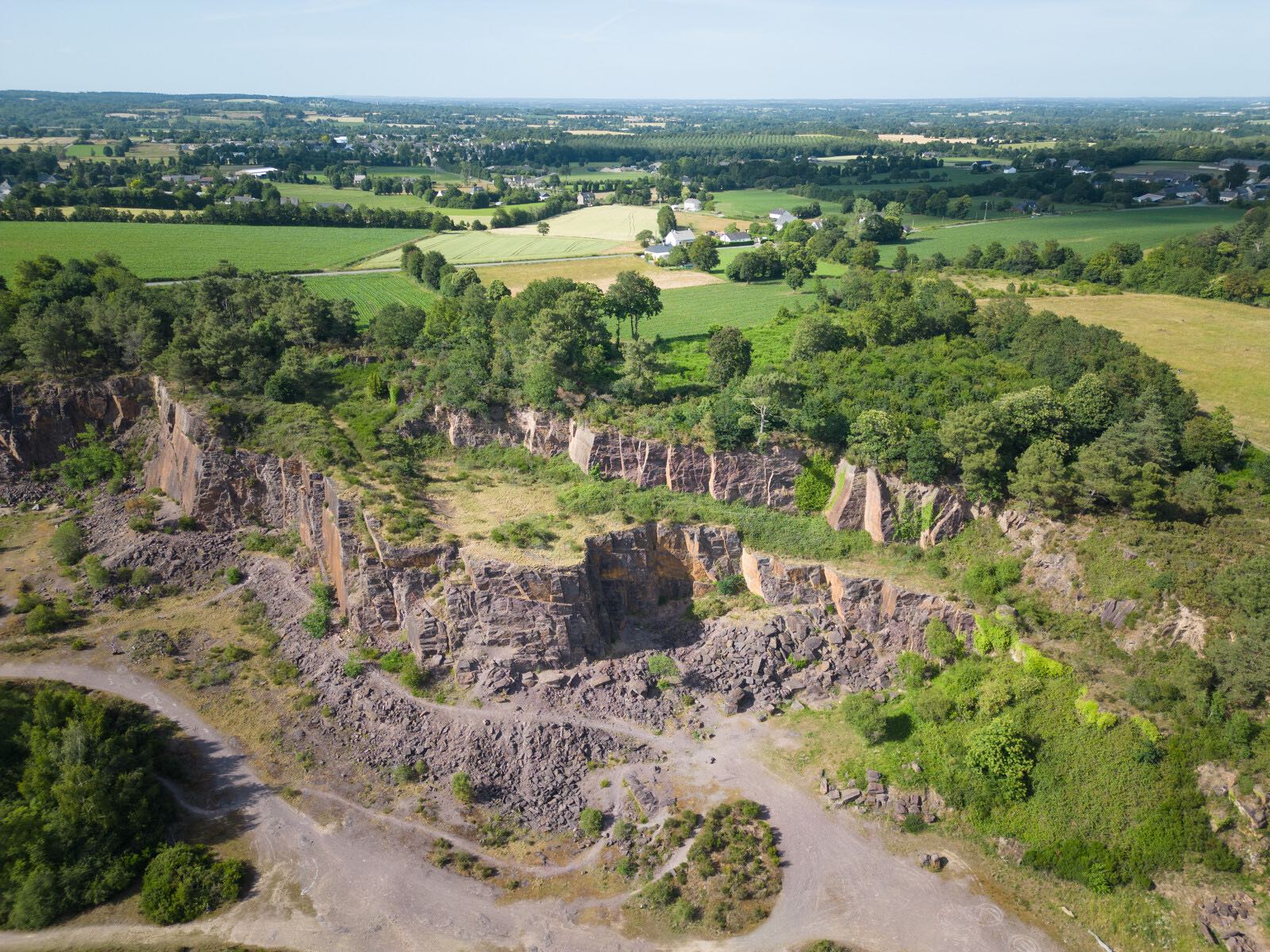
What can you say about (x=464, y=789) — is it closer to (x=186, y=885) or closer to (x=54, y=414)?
(x=186, y=885)

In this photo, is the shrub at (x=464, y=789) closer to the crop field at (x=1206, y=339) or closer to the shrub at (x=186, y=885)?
the shrub at (x=186, y=885)

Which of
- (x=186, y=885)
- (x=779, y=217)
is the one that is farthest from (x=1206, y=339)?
(x=186, y=885)

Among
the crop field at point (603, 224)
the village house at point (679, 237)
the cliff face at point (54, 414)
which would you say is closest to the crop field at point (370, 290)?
the cliff face at point (54, 414)

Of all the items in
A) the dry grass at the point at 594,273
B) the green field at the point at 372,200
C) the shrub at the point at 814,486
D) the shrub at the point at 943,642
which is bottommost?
the shrub at the point at 943,642

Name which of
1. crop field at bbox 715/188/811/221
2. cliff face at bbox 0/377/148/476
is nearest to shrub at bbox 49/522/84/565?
cliff face at bbox 0/377/148/476

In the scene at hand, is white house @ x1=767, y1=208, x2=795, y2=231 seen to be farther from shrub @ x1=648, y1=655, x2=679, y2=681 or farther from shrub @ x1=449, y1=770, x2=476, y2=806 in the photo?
shrub @ x1=449, y1=770, x2=476, y2=806

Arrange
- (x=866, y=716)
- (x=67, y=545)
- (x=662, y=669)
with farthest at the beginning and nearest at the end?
(x=67, y=545) < (x=662, y=669) < (x=866, y=716)
